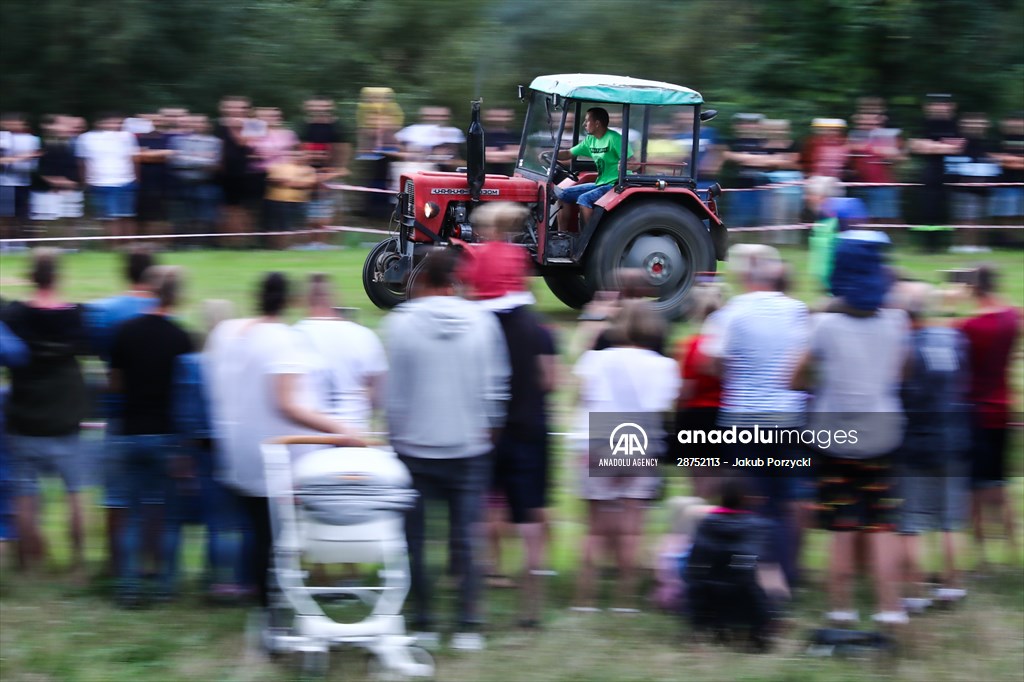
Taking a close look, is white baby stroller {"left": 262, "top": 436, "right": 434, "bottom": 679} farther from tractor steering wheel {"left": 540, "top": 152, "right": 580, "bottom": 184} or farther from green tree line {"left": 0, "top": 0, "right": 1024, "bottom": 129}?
green tree line {"left": 0, "top": 0, "right": 1024, "bottom": 129}

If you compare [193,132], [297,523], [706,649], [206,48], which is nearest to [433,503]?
[297,523]

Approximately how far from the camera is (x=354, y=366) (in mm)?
6164

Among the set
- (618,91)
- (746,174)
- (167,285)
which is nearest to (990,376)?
(167,285)

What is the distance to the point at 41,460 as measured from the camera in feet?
21.5

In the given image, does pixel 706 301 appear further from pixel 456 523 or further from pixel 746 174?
pixel 746 174

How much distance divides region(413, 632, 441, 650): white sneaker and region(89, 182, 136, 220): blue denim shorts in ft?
32.2

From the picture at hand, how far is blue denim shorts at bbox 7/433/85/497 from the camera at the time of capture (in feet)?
21.5

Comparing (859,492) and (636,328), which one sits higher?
(636,328)

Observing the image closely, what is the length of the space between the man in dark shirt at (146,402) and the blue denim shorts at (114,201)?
8.75 meters

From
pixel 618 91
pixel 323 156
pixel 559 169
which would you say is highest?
pixel 618 91

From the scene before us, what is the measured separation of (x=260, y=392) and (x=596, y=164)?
630cm

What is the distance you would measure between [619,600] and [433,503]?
106 centimetres

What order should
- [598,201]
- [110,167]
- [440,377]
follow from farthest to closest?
1. [110,167]
2. [598,201]
3. [440,377]

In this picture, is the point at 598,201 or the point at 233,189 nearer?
the point at 598,201
